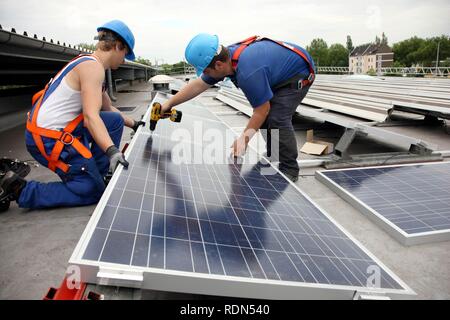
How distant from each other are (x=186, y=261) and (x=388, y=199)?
2886 millimetres

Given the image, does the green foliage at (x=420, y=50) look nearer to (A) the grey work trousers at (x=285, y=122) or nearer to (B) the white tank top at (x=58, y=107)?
(A) the grey work trousers at (x=285, y=122)

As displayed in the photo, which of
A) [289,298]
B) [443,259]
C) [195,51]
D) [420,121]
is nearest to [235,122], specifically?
[420,121]

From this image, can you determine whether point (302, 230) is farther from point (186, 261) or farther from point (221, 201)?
point (186, 261)

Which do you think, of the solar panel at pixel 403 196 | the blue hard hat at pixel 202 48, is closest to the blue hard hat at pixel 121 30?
the blue hard hat at pixel 202 48

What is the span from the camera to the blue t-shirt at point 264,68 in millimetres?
3264

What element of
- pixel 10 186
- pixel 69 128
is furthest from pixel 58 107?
pixel 10 186

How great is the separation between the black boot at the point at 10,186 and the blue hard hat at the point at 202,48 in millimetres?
2083

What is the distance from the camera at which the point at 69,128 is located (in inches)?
123

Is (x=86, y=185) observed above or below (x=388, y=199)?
above

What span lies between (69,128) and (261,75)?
1.97 m

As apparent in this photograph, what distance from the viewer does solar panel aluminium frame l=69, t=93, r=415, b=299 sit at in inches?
52.5

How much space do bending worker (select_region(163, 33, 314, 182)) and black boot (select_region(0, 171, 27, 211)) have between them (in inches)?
81.6

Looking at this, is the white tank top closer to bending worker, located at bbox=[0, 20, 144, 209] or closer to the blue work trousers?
bending worker, located at bbox=[0, 20, 144, 209]
